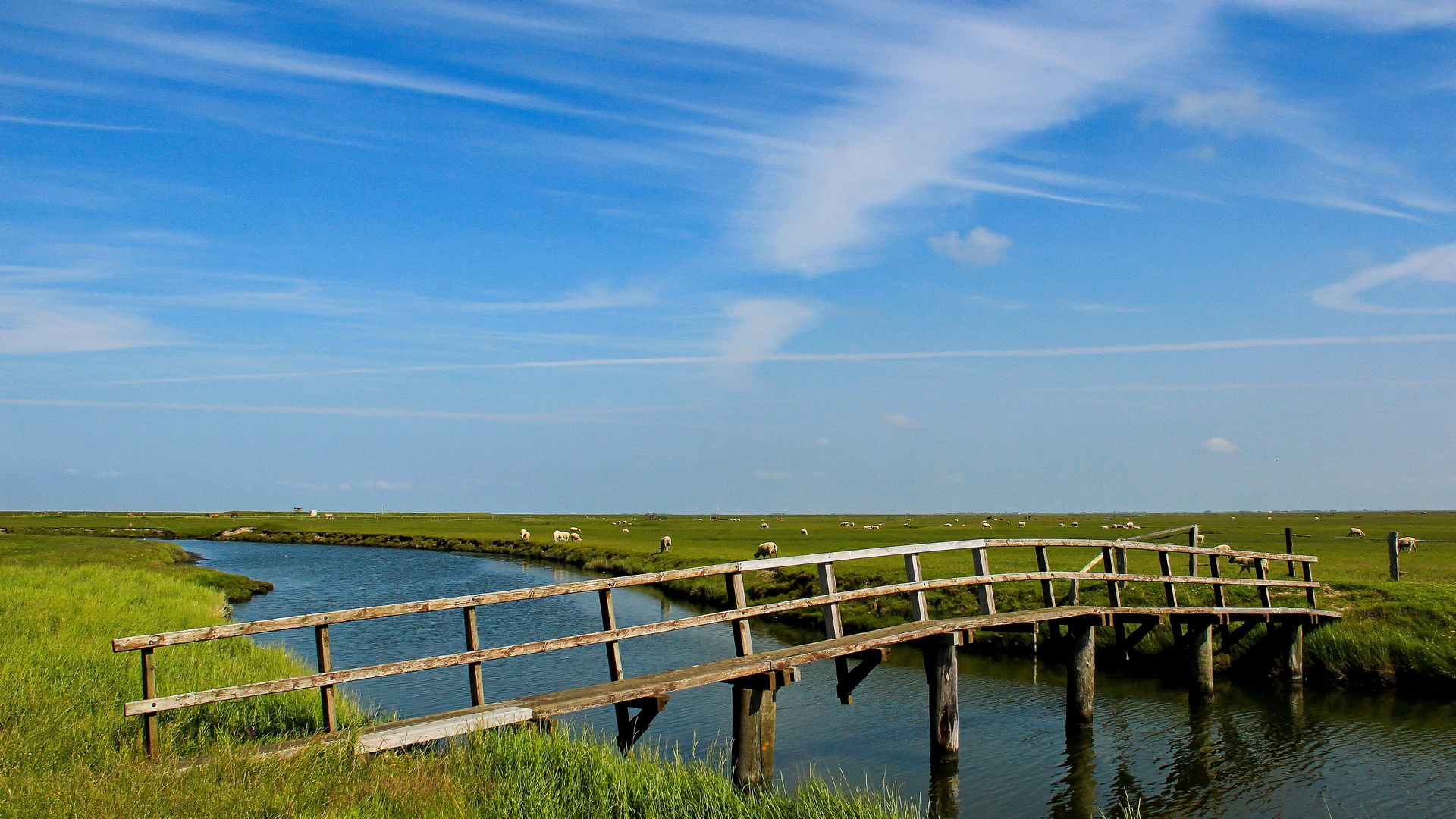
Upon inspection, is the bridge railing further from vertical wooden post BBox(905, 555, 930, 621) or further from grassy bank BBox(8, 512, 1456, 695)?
grassy bank BBox(8, 512, 1456, 695)

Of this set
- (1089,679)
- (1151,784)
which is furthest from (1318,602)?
(1151,784)

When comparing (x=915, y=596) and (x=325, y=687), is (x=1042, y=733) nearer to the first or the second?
(x=915, y=596)

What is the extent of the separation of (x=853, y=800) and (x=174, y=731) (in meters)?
8.02

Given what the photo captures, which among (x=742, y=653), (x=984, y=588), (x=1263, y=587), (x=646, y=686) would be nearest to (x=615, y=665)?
(x=646, y=686)

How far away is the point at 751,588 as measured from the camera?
128ft

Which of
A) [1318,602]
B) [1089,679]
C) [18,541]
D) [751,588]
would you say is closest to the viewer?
[1089,679]

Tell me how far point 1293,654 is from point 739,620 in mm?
16724

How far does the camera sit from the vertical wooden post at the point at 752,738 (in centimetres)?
1282

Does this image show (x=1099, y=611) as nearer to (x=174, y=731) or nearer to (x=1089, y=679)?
(x=1089, y=679)

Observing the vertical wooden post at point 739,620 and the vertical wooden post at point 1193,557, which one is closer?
the vertical wooden post at point 739,620

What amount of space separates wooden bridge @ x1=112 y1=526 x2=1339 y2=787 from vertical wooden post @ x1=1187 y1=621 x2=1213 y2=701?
0.03 meters

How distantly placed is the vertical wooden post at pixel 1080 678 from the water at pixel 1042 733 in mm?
405

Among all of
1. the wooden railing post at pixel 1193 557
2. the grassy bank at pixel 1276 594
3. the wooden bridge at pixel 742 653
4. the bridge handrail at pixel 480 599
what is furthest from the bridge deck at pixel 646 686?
the grassy bank at pixel 1276 594

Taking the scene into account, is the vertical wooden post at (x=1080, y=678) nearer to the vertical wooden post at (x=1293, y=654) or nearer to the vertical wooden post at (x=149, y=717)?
the vertical wooden post at (x=1293, y=654)
